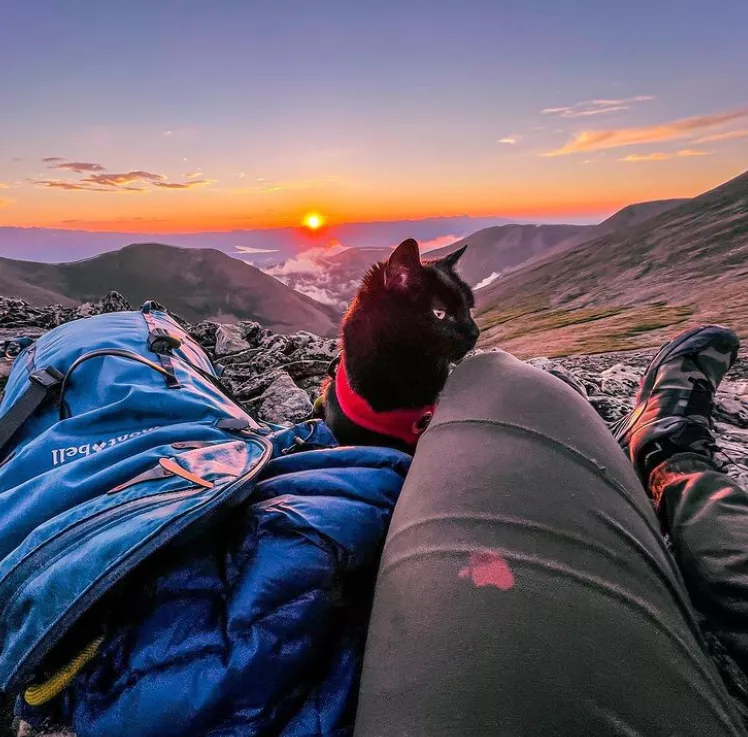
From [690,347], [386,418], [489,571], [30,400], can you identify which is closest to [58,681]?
[489,571]

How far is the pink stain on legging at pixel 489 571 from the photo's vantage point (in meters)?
1.25

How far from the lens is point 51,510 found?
6.28ft

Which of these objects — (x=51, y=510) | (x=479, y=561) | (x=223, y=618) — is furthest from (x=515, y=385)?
(x=51, y=510)

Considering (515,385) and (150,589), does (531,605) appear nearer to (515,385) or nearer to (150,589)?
(515,385)

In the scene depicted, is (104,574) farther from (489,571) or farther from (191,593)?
(489,571)

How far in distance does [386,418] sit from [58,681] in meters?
2.28

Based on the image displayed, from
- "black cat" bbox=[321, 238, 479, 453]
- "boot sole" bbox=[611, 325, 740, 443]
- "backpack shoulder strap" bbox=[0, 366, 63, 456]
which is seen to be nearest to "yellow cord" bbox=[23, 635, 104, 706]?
"backpack shoulder strap" bbox=[0, 366, 63, 456]

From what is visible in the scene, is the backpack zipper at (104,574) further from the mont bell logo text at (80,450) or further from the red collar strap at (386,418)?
the red collar strap at (386,418)

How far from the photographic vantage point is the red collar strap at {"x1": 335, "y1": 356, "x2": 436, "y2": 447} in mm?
3287

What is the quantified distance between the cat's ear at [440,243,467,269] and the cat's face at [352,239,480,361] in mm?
389

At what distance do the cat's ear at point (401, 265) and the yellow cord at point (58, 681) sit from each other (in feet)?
10.2

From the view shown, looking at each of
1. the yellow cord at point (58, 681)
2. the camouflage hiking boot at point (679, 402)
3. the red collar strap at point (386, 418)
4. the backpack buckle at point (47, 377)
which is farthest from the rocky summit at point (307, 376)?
the yellow cord at point (58, 681)

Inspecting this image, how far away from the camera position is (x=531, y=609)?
46.9 inches

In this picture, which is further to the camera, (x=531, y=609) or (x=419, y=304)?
(x=419, y=304)
